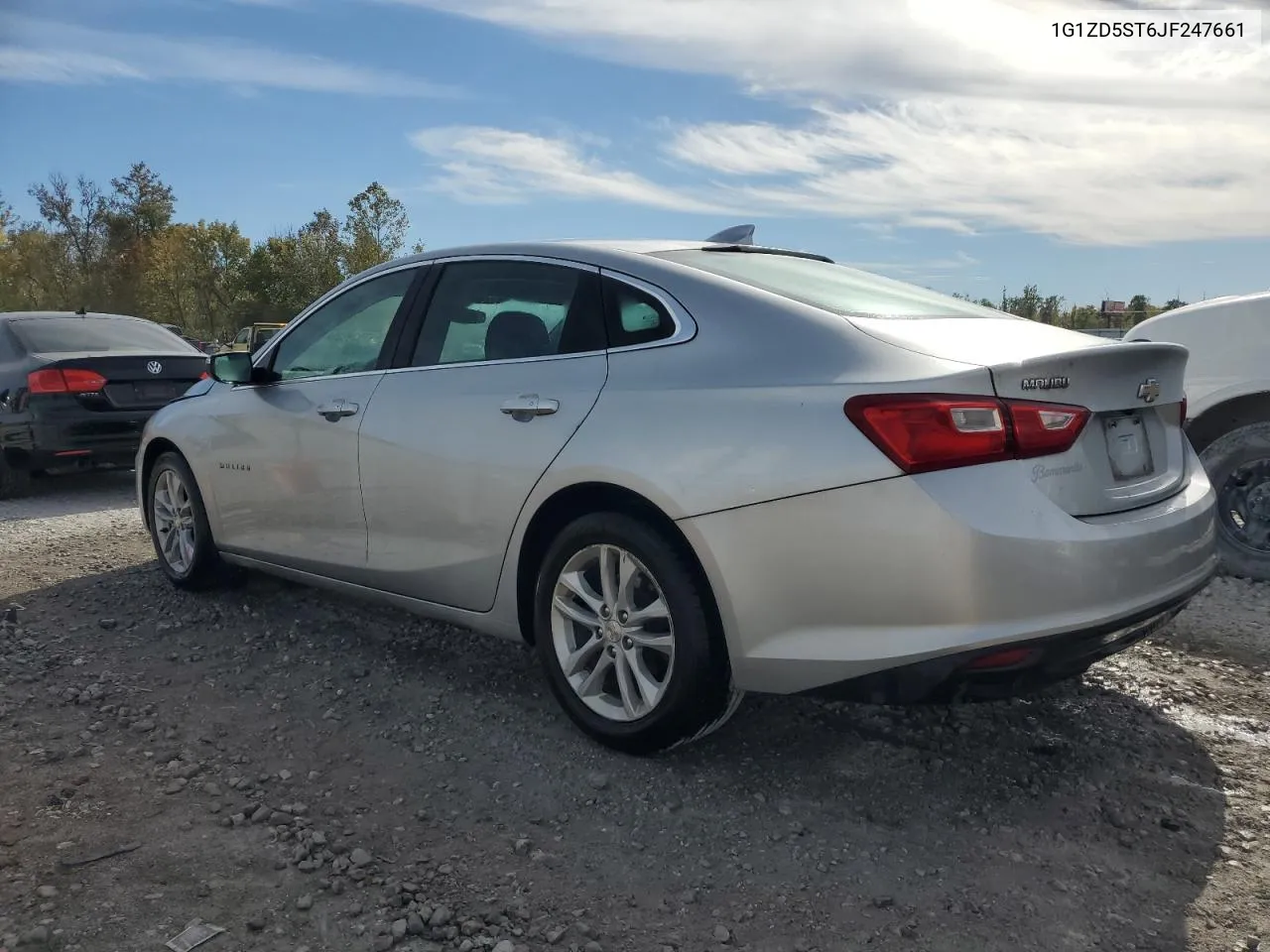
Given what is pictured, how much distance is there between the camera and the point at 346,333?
14.8 ft

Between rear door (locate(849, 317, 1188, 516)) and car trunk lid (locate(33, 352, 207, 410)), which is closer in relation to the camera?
rear door (locate(849, 317, 1188, 516))

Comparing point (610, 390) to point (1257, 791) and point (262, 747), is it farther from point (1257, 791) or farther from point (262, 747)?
point (1257, 791)

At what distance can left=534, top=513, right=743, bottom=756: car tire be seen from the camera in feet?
10.00

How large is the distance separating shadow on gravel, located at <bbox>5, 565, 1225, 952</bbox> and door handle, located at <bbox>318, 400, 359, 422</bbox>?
101cm

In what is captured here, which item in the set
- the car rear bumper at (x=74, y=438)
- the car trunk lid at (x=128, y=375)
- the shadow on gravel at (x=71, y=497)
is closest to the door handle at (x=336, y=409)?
the car rear bumper at (x=74, y=438)

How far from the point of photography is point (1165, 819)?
2.96 metres

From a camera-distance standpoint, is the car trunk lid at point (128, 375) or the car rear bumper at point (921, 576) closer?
the car rear bumper at point (921, 576)

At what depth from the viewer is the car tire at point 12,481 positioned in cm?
862

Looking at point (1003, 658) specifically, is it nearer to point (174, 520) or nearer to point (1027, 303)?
point (174, 520)

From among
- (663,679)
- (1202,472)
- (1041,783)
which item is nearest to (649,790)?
(663,679)

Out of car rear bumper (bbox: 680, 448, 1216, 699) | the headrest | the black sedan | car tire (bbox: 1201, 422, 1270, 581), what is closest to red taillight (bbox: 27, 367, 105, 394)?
the black sedan

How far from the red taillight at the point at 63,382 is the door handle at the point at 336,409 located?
503 centimetres

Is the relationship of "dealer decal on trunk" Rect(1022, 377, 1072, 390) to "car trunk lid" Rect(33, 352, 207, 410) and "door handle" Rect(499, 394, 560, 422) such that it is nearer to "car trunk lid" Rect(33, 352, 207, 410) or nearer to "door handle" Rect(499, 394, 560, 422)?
"door handle" Rect(499, 394, 560, 422)

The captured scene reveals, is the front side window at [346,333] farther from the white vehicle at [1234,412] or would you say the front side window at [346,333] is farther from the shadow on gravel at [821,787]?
the white vehicle at [1234,412]
